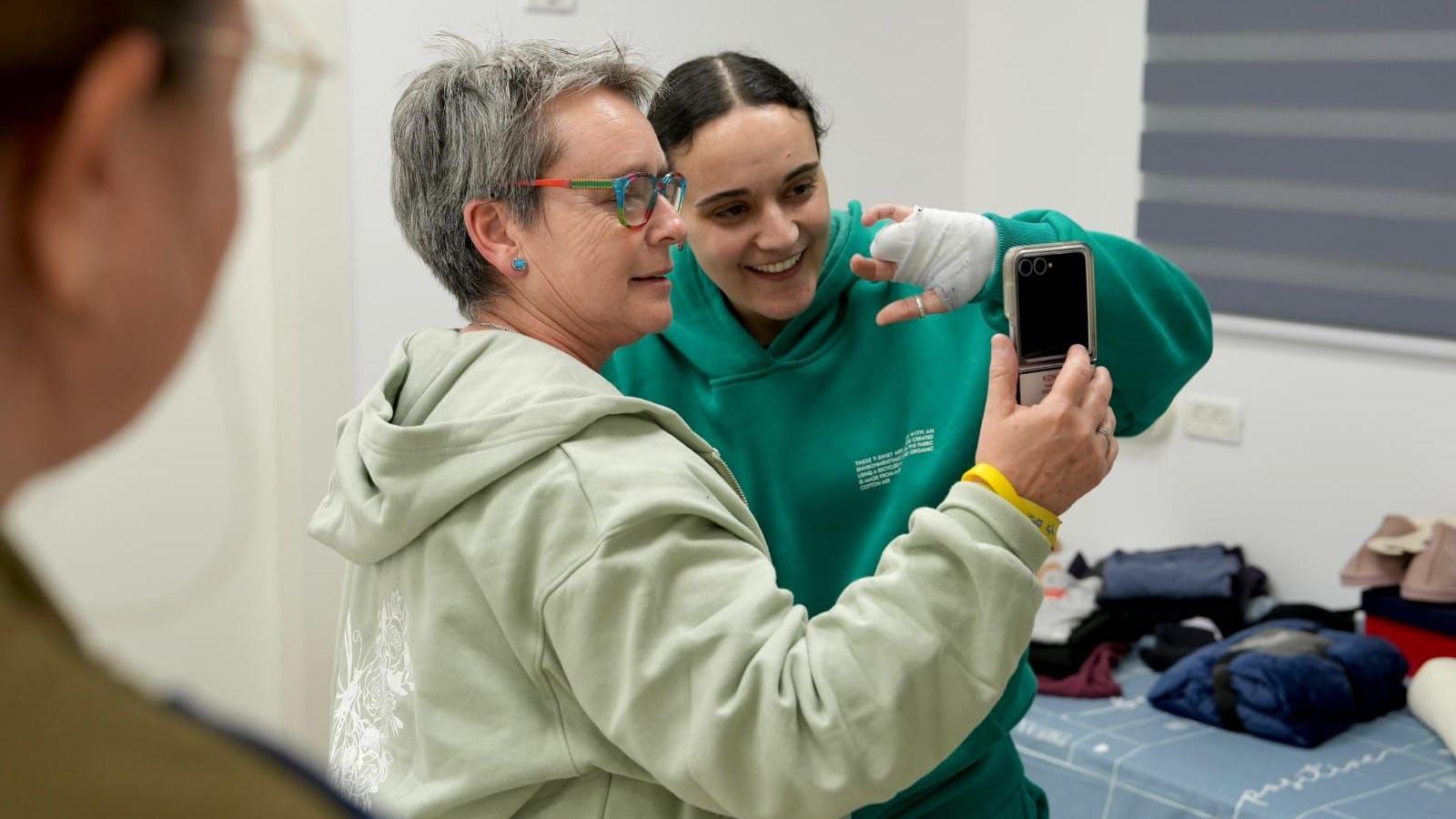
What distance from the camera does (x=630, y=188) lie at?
135cm

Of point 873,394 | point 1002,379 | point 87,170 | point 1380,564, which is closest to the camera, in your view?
point 87,170

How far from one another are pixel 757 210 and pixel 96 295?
55.0 inches

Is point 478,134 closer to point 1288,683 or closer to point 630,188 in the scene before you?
point 630,188

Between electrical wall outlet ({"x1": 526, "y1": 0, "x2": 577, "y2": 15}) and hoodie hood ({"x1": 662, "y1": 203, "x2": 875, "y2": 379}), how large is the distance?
1.61m

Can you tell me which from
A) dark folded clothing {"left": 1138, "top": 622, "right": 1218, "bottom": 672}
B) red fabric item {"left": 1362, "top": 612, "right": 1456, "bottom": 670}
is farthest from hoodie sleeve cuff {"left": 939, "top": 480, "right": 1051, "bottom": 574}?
dark folded clothing {"left": 1138, "top": 622, "right": 1218, "bottom": 672}

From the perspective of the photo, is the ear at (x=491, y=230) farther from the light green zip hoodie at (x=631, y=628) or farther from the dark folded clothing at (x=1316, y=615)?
the dark folded clothing at (x=1316, y=615)

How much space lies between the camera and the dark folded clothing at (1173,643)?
10.0 ft

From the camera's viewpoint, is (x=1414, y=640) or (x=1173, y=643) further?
(x=1173, y=643)

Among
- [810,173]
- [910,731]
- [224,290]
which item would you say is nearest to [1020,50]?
[810,173]

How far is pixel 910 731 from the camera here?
3.55 ft

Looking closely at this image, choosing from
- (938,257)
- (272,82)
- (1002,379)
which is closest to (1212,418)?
(938,257)

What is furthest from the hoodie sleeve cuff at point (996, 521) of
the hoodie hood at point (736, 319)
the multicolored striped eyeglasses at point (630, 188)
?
the hoodie hood at point (736, 319)

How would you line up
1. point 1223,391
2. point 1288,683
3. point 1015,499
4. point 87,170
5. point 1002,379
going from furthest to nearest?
point 1223,391 < point 1288,683 < point 1002,379 < point 1015,499 < point 87,170

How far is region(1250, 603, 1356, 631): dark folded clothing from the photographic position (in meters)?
3.09
